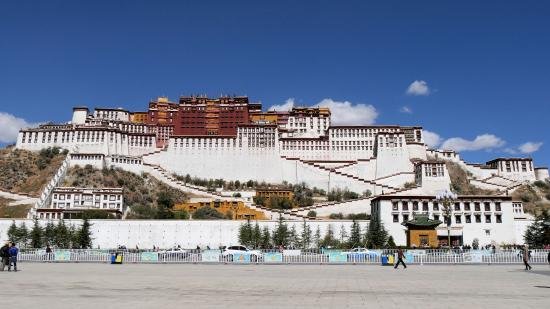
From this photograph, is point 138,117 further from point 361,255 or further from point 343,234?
point 361,255

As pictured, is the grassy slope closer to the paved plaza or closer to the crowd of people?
the crowd of people

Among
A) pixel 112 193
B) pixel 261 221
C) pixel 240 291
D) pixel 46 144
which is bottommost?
pixel 240 291

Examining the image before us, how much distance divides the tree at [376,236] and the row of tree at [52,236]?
98.0ft

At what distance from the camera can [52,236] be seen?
53.7 m

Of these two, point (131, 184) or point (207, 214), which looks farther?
point (131, 184)

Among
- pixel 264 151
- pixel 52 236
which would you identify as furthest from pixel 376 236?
pixel 264 151

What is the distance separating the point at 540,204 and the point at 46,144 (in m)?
89.7

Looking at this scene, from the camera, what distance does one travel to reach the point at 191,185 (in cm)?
8625

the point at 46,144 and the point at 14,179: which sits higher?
the point at 46,144

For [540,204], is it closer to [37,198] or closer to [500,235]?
[500,235]

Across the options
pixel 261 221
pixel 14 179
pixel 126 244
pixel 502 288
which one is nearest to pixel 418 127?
pixel 261 221

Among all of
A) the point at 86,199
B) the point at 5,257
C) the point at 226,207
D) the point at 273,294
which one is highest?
the point at 86,199

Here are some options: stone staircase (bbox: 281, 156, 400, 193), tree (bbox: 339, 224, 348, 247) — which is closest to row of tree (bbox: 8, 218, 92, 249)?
tree (bbox: 339, 224, 348, 247)

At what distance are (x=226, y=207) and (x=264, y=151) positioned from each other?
24449mm
